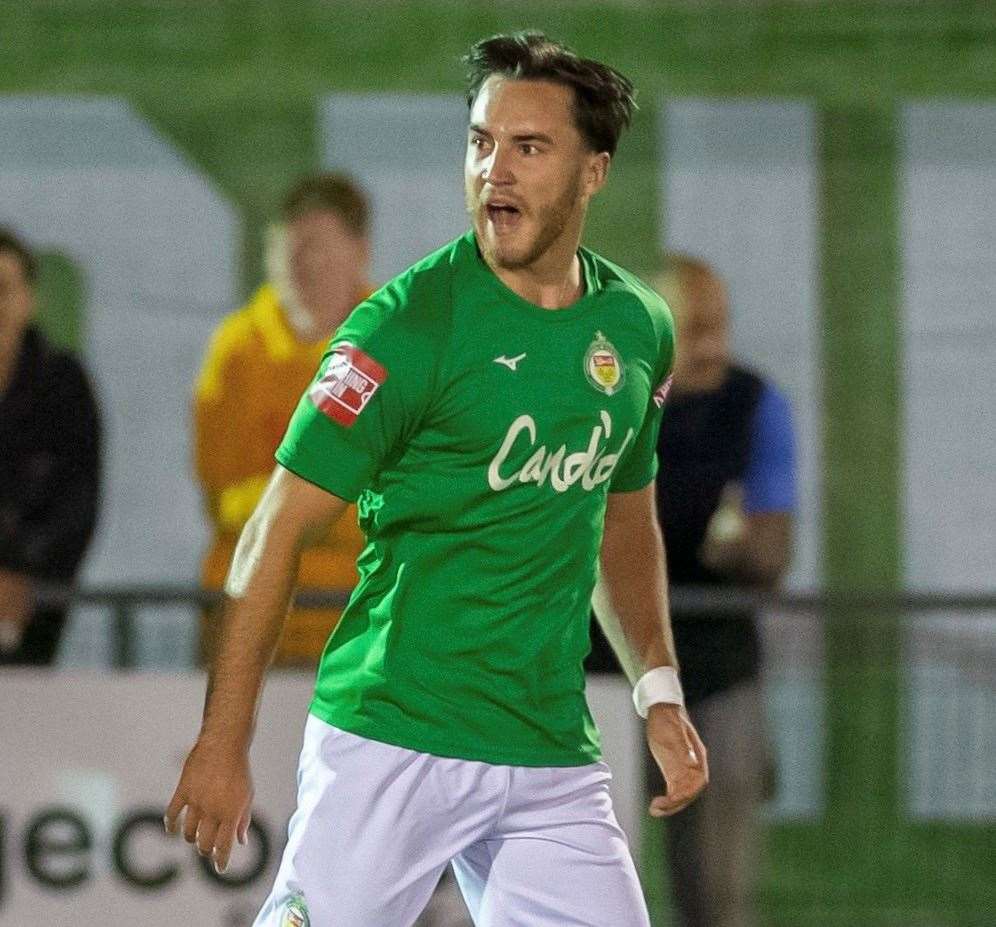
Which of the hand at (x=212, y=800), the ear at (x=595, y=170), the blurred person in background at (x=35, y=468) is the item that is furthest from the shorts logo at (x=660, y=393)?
the blurred person in background at (x=35, y=468)

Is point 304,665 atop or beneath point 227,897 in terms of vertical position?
atop

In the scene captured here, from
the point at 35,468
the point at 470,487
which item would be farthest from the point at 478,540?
the point at 35,468

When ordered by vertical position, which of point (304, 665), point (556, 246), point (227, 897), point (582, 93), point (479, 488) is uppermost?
point (582, 93)

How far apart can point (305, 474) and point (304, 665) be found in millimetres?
2162

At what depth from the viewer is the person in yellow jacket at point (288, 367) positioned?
16.7 feet

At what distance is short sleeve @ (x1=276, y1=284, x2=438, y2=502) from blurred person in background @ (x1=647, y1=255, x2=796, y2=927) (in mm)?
1978

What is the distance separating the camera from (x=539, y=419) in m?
3.06

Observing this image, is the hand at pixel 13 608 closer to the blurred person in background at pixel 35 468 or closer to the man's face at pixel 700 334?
the blurred person in background at pixel 35 468

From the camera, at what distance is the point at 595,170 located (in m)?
3.19

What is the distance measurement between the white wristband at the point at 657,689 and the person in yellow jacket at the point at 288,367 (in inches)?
66.9

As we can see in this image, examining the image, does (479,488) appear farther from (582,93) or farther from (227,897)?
(227,897)

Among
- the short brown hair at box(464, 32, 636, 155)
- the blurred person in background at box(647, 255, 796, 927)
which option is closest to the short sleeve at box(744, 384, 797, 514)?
the blurred person in background at box(647, 255, 796, 927)

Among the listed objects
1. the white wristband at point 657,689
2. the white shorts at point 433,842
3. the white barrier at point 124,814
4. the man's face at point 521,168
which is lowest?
the white barrier at point 124,814

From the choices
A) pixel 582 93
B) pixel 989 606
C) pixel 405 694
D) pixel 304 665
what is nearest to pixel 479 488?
pixel 405 694
